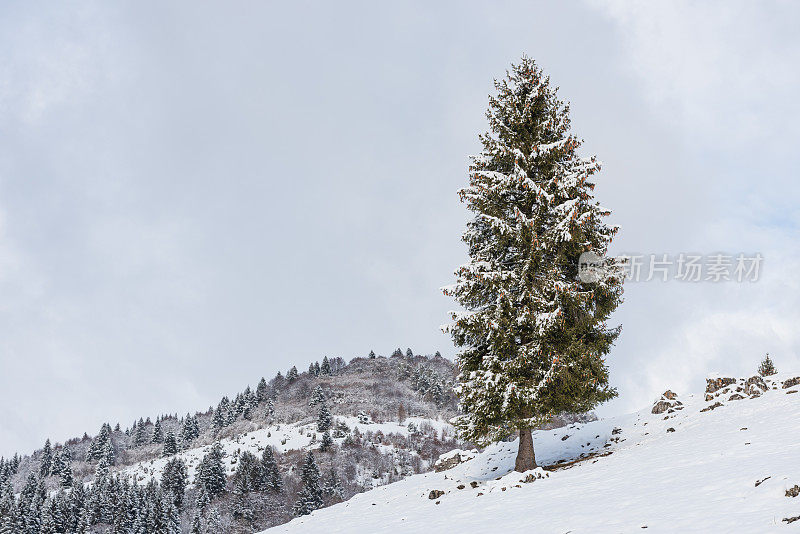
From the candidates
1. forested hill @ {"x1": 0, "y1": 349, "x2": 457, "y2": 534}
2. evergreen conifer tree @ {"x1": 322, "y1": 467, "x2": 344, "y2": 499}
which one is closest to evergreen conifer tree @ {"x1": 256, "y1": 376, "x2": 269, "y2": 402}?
forested hill @ {"x1": 0, "y1": 349, "x2": 457, "y2": 534}

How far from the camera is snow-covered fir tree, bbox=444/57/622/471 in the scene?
14.4 m

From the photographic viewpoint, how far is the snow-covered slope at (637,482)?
742cm

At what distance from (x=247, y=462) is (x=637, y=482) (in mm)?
84371

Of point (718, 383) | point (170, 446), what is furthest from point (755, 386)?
point (170, 446)

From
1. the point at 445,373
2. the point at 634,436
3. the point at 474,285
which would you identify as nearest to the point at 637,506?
the point at 474,285

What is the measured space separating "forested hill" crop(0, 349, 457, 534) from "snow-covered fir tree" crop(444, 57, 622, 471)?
681 inches

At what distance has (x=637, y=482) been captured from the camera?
10211 mm

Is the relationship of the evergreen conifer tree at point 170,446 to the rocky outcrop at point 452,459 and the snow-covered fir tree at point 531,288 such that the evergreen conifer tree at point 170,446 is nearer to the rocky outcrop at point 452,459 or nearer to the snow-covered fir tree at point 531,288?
the rocky outcrop at point 452,459

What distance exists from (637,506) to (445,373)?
185678 mm

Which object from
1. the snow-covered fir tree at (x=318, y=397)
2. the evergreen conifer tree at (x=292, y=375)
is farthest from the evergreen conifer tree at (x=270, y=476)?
the evergreen conifer tree at (x=292, y=375)

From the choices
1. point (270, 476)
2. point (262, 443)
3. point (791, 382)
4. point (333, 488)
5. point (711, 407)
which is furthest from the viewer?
point (262, 443)

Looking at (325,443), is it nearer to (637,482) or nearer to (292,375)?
(292,375)

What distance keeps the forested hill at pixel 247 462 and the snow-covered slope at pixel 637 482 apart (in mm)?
14130

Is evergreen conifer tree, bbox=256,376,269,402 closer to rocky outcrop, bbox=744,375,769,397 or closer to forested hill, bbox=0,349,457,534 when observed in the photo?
forested hill, bbox=0,349,457,534
